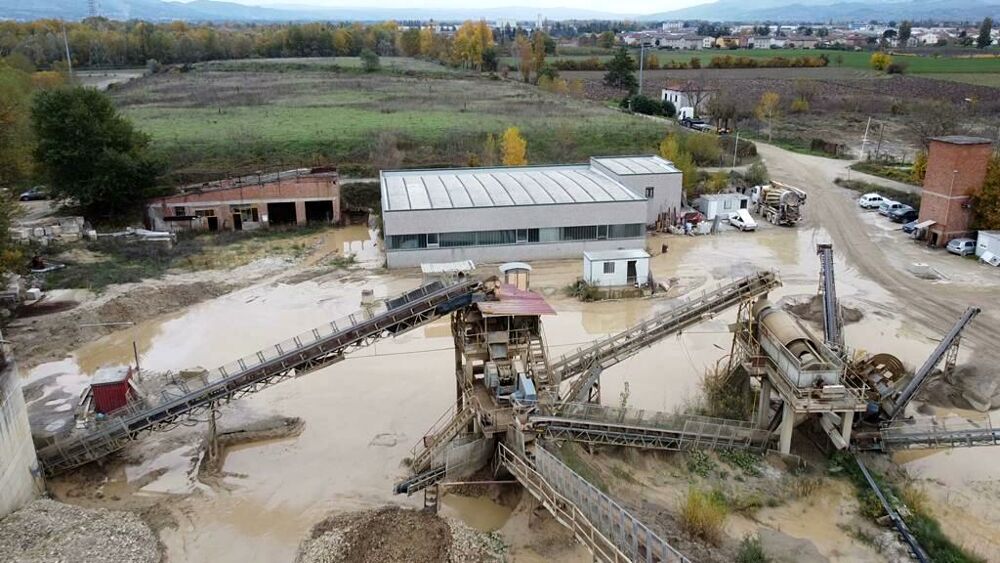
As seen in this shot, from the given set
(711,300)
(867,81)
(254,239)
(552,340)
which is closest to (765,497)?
(711,300)

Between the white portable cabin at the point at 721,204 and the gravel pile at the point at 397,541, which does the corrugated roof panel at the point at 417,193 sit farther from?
the gravel pile at the point at 397,541

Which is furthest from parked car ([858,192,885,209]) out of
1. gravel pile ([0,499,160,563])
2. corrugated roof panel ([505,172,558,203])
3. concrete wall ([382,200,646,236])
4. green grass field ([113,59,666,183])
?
gravel pile ([0,499,160,563])

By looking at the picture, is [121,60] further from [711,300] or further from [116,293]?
[711,300]

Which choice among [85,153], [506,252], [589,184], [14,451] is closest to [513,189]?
[506,252]

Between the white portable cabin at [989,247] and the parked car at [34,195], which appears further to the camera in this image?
the parked car at [34,195]

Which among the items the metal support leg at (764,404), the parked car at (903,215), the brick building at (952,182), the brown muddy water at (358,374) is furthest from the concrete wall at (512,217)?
the metal support leg at (764,404)

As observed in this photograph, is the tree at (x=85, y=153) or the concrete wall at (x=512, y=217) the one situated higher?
the tree at (x=85, y=153)
